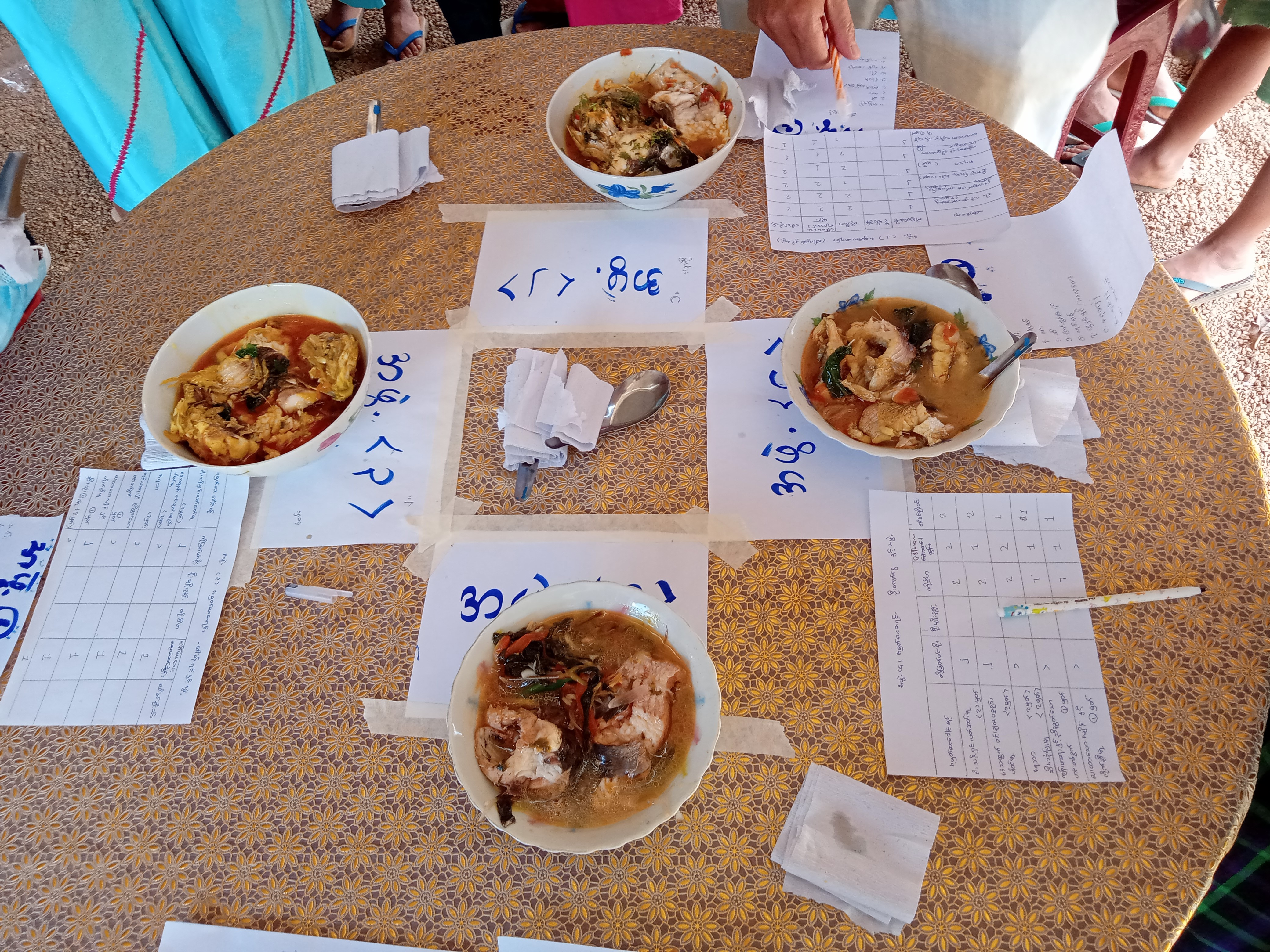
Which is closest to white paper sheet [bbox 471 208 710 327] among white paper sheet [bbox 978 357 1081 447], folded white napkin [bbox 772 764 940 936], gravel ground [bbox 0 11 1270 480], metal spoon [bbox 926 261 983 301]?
metal spoon [bbox 926 261 983 301]

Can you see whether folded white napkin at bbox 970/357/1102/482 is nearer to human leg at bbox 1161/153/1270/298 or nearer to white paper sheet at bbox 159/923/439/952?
white paper sheet at bbox 159/923/439/952

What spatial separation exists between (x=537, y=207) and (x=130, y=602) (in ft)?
3.15

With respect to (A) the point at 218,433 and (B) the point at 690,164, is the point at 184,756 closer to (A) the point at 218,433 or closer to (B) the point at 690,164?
(A) the point at 218,433

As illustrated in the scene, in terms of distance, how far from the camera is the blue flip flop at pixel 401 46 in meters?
3.27

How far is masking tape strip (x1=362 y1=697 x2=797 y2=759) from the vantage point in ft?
2.84

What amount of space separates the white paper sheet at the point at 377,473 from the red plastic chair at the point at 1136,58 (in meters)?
1.74

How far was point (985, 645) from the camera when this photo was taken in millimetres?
906

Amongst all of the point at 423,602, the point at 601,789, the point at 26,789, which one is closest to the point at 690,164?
the point at 423,602

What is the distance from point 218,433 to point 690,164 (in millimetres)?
910

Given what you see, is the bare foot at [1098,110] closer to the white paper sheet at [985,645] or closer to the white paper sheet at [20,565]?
the white paper sheet at [985,645]

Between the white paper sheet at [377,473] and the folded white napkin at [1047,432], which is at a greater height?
the white paper sheet at [377,473]

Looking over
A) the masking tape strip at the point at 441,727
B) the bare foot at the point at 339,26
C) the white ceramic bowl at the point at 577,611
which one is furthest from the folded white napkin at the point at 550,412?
the bare foot at the point at 339,26

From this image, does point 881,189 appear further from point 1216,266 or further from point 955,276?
point 1216,266

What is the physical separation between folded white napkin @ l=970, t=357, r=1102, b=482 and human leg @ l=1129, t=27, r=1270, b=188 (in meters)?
A: 1.71
